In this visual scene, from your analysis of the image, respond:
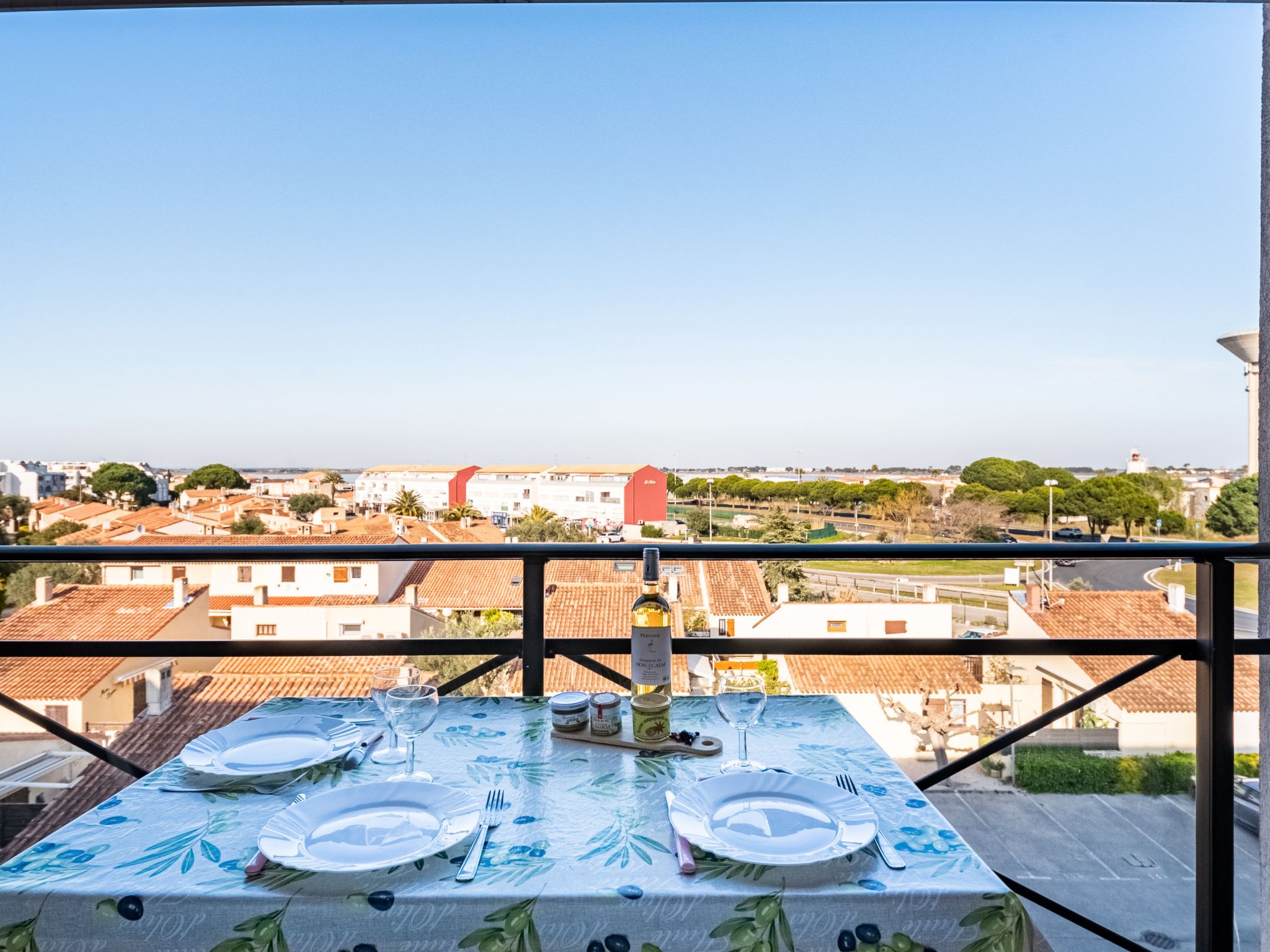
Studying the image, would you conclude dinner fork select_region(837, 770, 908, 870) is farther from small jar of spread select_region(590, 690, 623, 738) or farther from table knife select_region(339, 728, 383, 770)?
table knife select_region(339, 728, 383, 770)

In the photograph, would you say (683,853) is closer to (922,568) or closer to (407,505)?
(922,568)

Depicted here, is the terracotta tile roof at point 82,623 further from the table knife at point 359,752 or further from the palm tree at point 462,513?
the table knife at point 359,752

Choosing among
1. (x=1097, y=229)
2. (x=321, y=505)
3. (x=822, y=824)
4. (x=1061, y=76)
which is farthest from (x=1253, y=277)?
(x=1097, y=229)

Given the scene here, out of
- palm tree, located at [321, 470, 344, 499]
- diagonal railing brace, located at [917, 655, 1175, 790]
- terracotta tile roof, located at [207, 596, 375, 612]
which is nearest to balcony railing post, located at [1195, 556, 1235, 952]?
diagonal railing brace, located at [917, 655, 1175, 790]

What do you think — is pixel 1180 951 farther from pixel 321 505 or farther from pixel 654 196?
pixel 654 196

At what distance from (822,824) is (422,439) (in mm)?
10717

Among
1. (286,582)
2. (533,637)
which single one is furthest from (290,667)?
(533,637)

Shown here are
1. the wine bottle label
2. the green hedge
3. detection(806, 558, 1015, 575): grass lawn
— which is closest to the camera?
the wine bottle label

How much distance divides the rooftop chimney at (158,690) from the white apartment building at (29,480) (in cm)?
155

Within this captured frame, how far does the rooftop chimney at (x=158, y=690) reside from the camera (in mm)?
3664

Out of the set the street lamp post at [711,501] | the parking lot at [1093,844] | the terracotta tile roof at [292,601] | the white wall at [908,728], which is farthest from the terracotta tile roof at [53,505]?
the parking lot at [1093,844]

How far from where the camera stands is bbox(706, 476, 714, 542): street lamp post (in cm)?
397

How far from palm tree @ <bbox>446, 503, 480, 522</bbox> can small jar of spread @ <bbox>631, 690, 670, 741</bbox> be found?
17.4ft

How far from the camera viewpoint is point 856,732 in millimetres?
980
